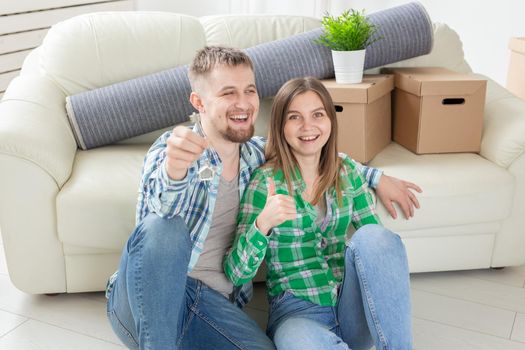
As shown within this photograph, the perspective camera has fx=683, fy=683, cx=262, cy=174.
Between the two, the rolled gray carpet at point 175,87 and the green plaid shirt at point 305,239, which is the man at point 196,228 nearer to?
the green plaid shirt at point 305,239

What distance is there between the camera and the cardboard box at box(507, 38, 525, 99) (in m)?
3.30

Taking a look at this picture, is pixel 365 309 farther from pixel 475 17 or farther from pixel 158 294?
pixel 475 17

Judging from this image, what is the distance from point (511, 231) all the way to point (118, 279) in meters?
1.31

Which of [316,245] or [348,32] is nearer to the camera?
[316,245]

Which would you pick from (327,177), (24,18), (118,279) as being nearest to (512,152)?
(327,177)

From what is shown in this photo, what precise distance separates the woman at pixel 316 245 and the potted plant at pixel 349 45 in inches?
21.8

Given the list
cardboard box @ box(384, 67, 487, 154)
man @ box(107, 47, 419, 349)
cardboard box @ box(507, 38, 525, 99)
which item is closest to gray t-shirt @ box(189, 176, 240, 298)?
man @ box(107, 47, 419, 349)

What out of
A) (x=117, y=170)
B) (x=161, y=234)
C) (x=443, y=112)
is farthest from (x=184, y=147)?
(x=443, y=112)

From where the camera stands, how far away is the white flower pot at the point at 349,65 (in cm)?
226

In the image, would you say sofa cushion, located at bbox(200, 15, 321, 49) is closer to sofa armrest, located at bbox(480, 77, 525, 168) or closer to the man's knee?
sofa armrest, located at bbox(480, 77, 525, 168)

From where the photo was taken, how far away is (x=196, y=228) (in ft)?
5.35

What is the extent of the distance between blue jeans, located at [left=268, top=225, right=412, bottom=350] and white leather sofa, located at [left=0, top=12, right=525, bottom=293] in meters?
0.48

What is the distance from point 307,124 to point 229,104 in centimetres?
22

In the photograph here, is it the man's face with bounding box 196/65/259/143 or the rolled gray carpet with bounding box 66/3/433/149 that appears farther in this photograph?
the rolled gray carpet with bounding box 66/3/433/149
